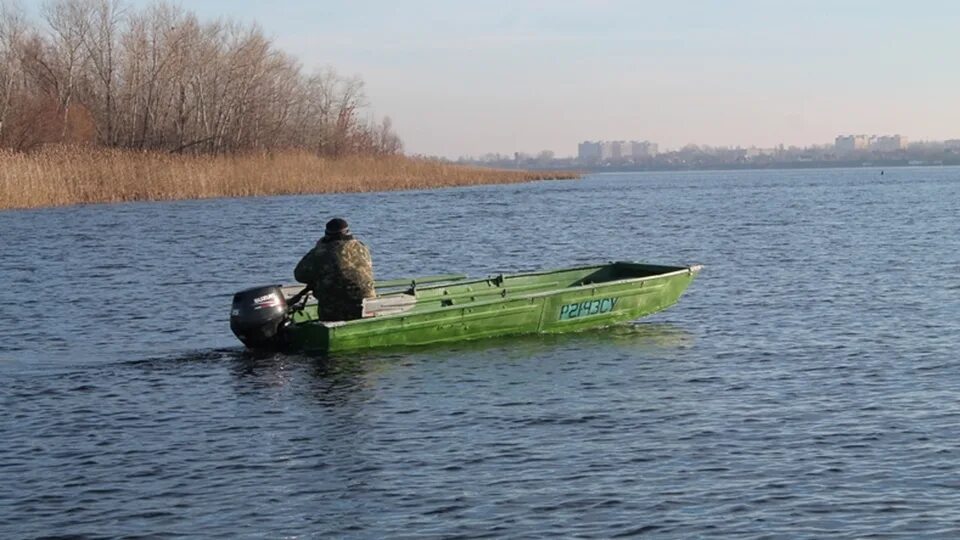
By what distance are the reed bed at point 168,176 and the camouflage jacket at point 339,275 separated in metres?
33.1

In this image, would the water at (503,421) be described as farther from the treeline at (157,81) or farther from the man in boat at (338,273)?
the treeline at (157,81)

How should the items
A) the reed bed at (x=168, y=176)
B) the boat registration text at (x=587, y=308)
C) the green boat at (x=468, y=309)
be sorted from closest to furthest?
the green boat at (x=468, y=309)
the boat registration text at (x=587, y=308)
the reed bed at (x=168, y=176)

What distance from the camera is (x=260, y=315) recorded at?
687 inches

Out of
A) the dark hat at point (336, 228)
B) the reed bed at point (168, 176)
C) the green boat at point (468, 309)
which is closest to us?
the green boat at point (468, 309)

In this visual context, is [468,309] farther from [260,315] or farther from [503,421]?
[503,421]

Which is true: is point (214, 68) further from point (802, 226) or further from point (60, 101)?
point (802, 226)

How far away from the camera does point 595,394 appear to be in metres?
15.6

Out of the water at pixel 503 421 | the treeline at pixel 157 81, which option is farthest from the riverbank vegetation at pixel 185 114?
Result: the water at pixel 503 421

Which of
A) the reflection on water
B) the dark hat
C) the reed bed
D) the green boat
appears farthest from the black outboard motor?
the reed bed

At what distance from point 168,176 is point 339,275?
40.2 m

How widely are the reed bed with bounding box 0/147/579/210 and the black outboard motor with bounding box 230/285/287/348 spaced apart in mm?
32902

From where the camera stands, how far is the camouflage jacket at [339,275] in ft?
57.9

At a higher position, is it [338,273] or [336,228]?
[336,228]

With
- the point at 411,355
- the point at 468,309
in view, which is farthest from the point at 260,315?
the point at 468,309
